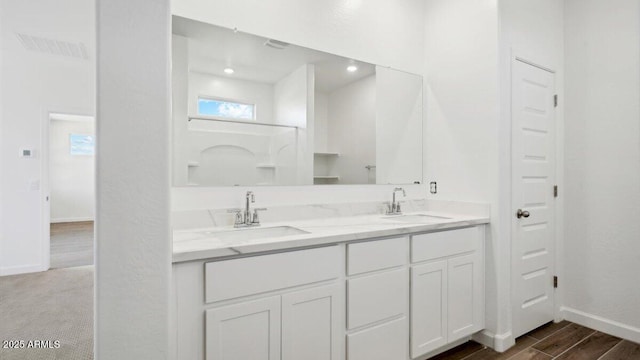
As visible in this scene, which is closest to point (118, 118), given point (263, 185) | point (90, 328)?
point (263, 185)

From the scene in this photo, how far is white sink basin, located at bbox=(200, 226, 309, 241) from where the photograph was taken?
1656 mm

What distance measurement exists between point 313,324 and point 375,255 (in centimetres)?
47

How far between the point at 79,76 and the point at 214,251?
4179mm

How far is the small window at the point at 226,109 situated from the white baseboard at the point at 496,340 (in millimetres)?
2112

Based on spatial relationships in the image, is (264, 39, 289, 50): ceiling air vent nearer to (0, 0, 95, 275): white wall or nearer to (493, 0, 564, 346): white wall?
(493, 0, 564, 346): white wall

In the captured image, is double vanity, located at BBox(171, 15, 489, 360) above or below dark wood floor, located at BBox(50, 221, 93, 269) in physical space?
above

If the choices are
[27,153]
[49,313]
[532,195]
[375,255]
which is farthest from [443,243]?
[27,153]

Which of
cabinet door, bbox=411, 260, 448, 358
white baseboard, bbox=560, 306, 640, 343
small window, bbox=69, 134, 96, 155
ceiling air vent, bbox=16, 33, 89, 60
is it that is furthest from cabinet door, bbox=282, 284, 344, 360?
small window, bbox=69, 134, 96, 155

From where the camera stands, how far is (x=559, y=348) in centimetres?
214

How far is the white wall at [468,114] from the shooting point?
2.15 meters

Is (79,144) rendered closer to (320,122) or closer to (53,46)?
(53,46)

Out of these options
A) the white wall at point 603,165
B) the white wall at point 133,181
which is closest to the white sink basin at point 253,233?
the white wall at point 133,181

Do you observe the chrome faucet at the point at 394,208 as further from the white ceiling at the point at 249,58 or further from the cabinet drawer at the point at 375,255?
the white ceiling at the point at 249,58

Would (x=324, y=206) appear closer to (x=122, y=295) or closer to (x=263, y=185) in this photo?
(x=263, y=185)
